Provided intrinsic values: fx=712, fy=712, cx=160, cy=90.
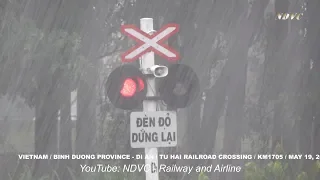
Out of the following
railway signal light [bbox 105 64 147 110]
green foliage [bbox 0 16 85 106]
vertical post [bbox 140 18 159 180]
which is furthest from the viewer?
green foliage [bbox 0 16 85 106]

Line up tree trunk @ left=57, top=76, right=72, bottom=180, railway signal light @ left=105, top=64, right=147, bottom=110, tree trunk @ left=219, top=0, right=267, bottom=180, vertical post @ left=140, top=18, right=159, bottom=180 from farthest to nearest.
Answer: tree trunk @ left=219, top=0, right=267, bottom=180
tree trunk @ left=57, top=76, right=72, bottom=180
vertical post @ left=140, top=18, right=159, bottom=180
railway signal light @ left=105, top=64, right=147, bottom=110

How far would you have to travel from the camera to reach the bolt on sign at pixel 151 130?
27.9ft

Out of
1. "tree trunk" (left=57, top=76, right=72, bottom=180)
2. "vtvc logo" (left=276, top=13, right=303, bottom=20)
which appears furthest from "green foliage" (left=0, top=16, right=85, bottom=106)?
"vtvc logo" (left=276, top=13, right=303, bottom=20)

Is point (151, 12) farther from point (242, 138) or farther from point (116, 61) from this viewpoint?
point (242, 138)

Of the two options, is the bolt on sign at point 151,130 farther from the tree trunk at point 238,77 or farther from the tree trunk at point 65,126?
the tree trunk at point 238,77

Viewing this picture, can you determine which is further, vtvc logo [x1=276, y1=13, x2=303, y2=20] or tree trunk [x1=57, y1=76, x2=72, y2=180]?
vtvc logo [x1=276, y1=13, x2=303, y2=20]

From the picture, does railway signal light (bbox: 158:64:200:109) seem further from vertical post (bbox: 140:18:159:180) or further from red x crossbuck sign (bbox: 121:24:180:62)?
red x crossbuck sign (bbox: 121:24:180:62)

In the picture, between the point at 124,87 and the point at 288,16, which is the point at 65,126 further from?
the point at 124,87

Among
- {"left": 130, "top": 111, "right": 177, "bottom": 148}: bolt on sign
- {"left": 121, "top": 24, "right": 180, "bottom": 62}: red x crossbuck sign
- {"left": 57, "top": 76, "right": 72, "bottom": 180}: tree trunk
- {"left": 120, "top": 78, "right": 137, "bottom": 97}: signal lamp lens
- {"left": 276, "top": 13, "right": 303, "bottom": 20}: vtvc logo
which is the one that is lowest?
{"left": 130, "top": 111, "right": 177, "bottom": 148}: bolt on sign

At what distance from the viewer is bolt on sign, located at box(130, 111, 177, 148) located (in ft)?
27.9

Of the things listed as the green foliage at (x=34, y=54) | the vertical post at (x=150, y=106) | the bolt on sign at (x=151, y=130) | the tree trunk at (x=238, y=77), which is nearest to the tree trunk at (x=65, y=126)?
the green foliage at (x=34, y=54)

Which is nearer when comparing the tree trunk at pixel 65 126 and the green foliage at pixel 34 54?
the green foliage at pixel 34 54

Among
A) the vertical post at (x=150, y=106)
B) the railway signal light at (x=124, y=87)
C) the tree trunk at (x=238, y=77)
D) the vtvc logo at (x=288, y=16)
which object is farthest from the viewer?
the vtvc logo at (x=288, y=16)

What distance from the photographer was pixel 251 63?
680 inches
